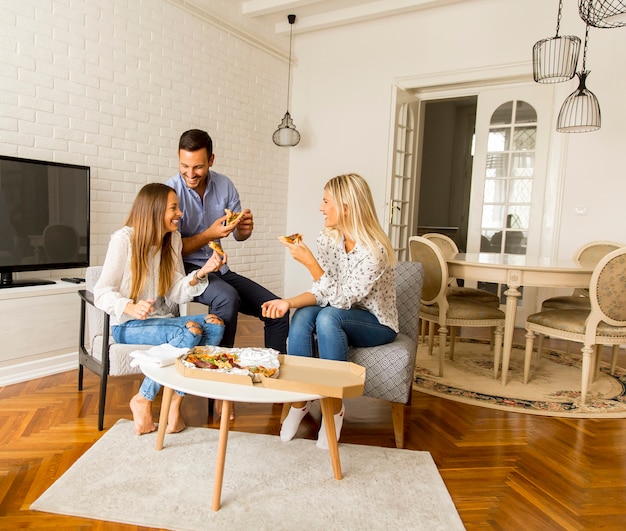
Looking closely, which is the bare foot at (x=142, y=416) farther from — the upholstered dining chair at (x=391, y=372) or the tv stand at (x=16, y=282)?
the tv stand at (x=16, y=282)

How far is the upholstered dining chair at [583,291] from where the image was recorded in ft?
11.0

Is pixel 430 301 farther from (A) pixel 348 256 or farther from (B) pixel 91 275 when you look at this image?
(B) pixel 91 275

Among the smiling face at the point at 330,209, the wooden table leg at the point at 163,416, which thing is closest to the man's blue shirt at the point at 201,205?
the smiling face at the point at 330,209

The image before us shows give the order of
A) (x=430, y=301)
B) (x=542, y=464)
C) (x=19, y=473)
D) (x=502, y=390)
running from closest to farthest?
(x=19, y=473)
(x=542, y=464)
(x=502, y=390)
(x=430, y=301)

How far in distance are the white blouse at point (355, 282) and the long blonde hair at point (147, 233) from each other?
0.69m

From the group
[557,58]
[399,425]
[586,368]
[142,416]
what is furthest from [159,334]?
[557,58]

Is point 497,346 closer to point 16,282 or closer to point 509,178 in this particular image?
point 509,178

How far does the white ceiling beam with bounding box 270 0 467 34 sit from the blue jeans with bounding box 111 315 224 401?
372 cm

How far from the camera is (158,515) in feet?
5.07

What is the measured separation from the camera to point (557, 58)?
326cm

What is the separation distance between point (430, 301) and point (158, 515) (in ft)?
6.55

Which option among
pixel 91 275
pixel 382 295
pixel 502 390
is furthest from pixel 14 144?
pixel 502 390

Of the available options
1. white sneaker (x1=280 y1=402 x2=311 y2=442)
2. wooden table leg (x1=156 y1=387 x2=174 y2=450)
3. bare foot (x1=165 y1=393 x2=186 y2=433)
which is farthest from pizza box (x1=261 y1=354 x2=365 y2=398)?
bare foot (x1=165 y1=393 x2=186 y2=433)

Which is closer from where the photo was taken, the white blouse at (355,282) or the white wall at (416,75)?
the white blouse at (355,282)
